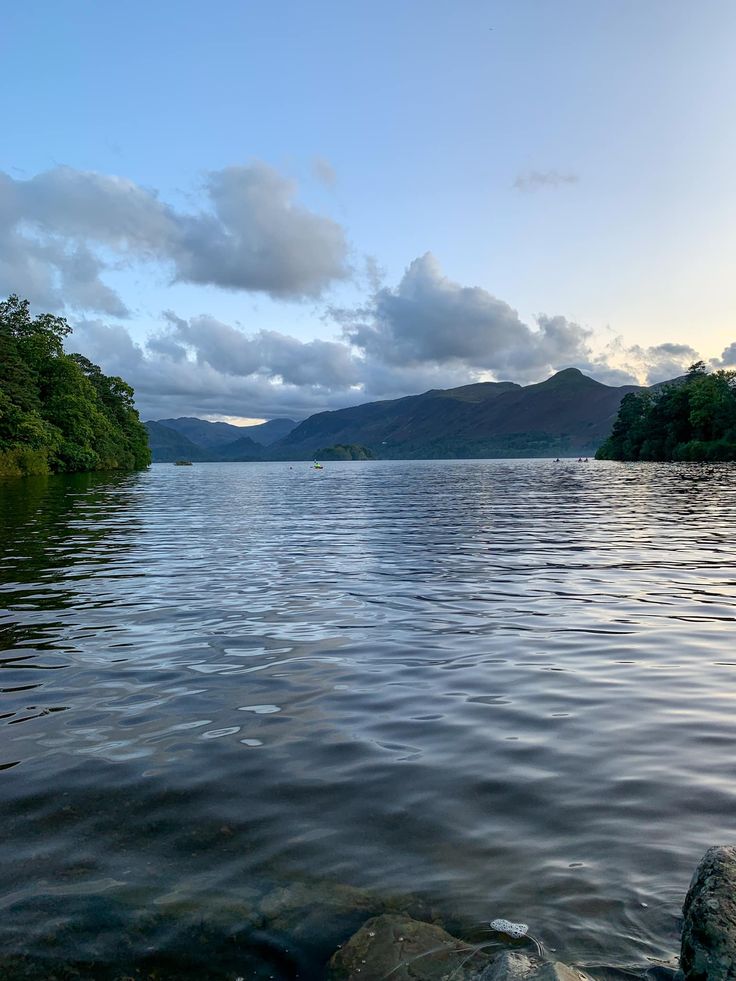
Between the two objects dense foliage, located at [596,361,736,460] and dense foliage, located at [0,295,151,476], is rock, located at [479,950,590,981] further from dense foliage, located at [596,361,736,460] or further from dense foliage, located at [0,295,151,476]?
dense foliage, located at [596,361,736,460]

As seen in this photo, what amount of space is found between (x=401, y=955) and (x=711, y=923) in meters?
1.94

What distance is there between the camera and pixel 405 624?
1456 centimetres

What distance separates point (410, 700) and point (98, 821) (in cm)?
464

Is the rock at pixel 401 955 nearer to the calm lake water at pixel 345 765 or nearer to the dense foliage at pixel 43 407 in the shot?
the calm lake water at pixel 345 765

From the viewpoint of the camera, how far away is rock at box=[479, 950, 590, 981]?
12.3 ft

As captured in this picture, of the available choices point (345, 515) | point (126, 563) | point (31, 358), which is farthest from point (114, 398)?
point (126, 563)

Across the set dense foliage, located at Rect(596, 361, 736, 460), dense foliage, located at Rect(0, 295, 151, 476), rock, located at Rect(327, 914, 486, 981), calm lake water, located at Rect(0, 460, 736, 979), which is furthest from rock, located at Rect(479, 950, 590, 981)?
dense foliage, located at Rect(596, 361, 736, 460)

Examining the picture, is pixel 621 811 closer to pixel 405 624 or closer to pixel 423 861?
pixel 423 861

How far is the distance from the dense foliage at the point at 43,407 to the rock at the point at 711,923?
9327cm

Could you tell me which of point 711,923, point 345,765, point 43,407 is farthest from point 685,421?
point 711,923

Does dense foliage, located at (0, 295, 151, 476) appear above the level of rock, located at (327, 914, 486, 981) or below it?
above

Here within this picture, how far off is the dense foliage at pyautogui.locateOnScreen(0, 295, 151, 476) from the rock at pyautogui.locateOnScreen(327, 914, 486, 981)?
91.9 m

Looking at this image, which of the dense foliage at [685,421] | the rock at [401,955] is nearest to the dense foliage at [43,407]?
the rock at [401,955]

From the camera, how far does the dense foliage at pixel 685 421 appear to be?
12938 centimetres
